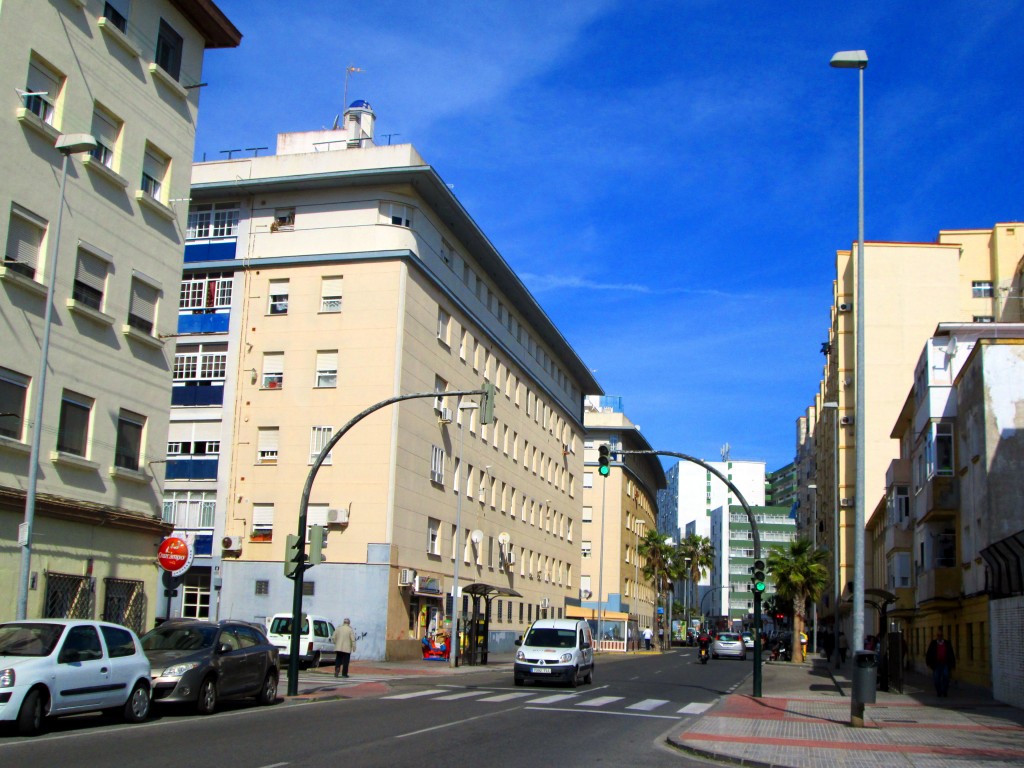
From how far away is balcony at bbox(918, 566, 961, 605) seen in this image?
35656 millimetres

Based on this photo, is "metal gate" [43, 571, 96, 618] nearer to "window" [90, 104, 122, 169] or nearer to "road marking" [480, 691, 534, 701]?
"road marking" [480, 691, 534, 701]

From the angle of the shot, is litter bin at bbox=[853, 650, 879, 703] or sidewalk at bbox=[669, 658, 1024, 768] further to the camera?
litter bin at bbox=[853, 650, 879, 703]

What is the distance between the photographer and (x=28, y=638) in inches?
582

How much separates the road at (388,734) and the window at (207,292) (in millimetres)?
23155

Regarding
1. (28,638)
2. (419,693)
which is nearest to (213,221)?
(419,693)

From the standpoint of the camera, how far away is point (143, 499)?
2497 centimetres

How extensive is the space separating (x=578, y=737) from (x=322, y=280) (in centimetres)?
2940

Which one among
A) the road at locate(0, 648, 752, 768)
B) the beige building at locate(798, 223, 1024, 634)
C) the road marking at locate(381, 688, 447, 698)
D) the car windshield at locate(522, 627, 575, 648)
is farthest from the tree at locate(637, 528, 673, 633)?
the road at locate(0, 648, 752, 768)

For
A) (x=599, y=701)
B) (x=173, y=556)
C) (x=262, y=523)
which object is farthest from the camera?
(x=262, y=523)

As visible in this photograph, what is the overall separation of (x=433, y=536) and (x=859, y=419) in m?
28.1

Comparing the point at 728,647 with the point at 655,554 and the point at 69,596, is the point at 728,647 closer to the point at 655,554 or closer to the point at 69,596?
the point at 655,554

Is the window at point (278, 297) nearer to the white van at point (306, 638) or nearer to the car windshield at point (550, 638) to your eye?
the white van at point (306, 638)

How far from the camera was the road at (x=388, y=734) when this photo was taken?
12.5m

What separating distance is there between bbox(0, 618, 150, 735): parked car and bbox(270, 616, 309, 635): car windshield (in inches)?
581
